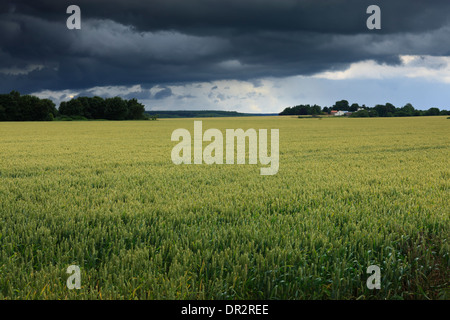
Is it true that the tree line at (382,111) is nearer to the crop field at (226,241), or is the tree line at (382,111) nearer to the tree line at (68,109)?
the tree line at (68,109)

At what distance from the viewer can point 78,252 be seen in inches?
171

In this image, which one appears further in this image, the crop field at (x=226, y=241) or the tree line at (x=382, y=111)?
the tree line at (x=382, y=111)

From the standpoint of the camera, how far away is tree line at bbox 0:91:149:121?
10569 centimetres

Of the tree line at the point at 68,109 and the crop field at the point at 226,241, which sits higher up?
the tree line at the point at 68,109

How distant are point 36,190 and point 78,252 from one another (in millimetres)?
5241

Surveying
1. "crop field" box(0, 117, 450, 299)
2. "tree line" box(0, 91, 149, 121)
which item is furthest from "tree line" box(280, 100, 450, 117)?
"crop field" box(0, 117, 450, 299)

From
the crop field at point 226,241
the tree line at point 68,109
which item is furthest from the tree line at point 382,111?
the crop field at point 226,241

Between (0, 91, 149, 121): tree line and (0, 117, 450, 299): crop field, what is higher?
(0, 91, 149, 121): tree line

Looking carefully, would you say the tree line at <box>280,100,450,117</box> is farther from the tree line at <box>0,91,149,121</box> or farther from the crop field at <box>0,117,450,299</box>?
the crop field at <box>0,117,450,299</box>

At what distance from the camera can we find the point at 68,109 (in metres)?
124

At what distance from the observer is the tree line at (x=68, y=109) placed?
4161 inches

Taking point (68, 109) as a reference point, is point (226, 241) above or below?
below

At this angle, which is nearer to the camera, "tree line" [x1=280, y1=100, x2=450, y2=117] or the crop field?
the crop field

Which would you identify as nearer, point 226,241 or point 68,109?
point 226,241
